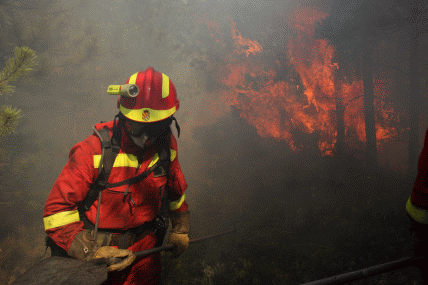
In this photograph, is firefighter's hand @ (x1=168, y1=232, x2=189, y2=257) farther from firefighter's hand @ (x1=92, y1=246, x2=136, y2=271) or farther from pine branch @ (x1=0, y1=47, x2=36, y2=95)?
pine branch @ (x1=0, y1=47, x2=36, y2=95)

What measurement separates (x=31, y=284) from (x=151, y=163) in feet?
4.48

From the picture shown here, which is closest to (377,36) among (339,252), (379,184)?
(379,184)

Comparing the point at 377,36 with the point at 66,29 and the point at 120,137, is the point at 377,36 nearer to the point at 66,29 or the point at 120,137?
the point at 120,137

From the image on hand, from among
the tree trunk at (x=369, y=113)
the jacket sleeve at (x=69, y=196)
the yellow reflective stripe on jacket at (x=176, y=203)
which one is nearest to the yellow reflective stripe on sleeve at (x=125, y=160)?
the jacket sleeve at (x=69, y=196)

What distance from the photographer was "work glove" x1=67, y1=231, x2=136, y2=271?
6.12 ft

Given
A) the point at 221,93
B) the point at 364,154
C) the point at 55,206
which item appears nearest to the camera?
the point at 55,206

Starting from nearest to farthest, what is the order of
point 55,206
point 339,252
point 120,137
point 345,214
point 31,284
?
1. point 31,284
2. point 55,206
3. point 120,137
4. point 339,252
5. point 345,214

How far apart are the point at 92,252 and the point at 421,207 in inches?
104

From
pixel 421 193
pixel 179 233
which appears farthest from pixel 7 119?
pixel 421 193

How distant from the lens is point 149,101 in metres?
2.25

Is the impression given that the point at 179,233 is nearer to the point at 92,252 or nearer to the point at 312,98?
the point at 92,252

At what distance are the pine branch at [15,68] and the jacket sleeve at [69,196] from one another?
7.42ft

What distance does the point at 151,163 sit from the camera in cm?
249

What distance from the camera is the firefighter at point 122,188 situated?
6.31ft
